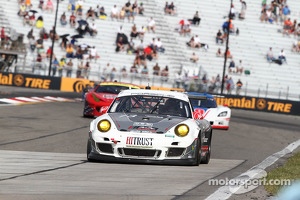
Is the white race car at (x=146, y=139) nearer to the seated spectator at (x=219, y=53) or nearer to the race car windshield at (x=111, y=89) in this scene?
the race car windshield at (x=111, y=89)

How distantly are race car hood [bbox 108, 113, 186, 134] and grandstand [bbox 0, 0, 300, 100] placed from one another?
1298 inches

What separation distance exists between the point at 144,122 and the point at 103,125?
63cm

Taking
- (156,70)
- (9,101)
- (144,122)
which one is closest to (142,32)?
(156,70)

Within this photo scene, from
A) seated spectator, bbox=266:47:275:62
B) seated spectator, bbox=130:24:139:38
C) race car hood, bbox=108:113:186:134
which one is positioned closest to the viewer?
race car hood, bbox=108:113:186:134

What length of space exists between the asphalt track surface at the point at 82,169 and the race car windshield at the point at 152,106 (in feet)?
3.20

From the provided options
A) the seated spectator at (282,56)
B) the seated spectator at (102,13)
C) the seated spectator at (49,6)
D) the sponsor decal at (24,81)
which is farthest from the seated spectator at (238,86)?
the seated spectator at (49,6)

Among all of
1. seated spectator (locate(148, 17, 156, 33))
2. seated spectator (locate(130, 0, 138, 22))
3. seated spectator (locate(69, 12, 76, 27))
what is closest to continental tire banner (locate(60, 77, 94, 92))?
seated spectator (locate(69, 12, 76, 27))

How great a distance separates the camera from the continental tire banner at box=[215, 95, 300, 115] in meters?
46.3

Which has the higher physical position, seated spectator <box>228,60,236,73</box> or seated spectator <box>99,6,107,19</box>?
seated spectator <box>99,6,107,19</box>

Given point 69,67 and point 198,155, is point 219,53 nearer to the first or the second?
point 69,67

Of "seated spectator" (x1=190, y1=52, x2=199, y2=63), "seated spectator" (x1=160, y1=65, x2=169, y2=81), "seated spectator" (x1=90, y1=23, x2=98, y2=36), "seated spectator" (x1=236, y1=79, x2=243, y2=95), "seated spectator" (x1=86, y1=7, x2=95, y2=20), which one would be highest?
"seated spectator" (x1=86, y1=7, x2=95, y2=20)

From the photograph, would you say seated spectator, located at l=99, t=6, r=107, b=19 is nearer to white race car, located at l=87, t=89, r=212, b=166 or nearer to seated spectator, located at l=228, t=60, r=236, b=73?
seated spectator, located at l=228, t=60, r=236, b=73

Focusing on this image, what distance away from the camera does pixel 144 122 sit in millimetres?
12969

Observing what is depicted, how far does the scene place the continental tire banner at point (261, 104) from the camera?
152 feet
